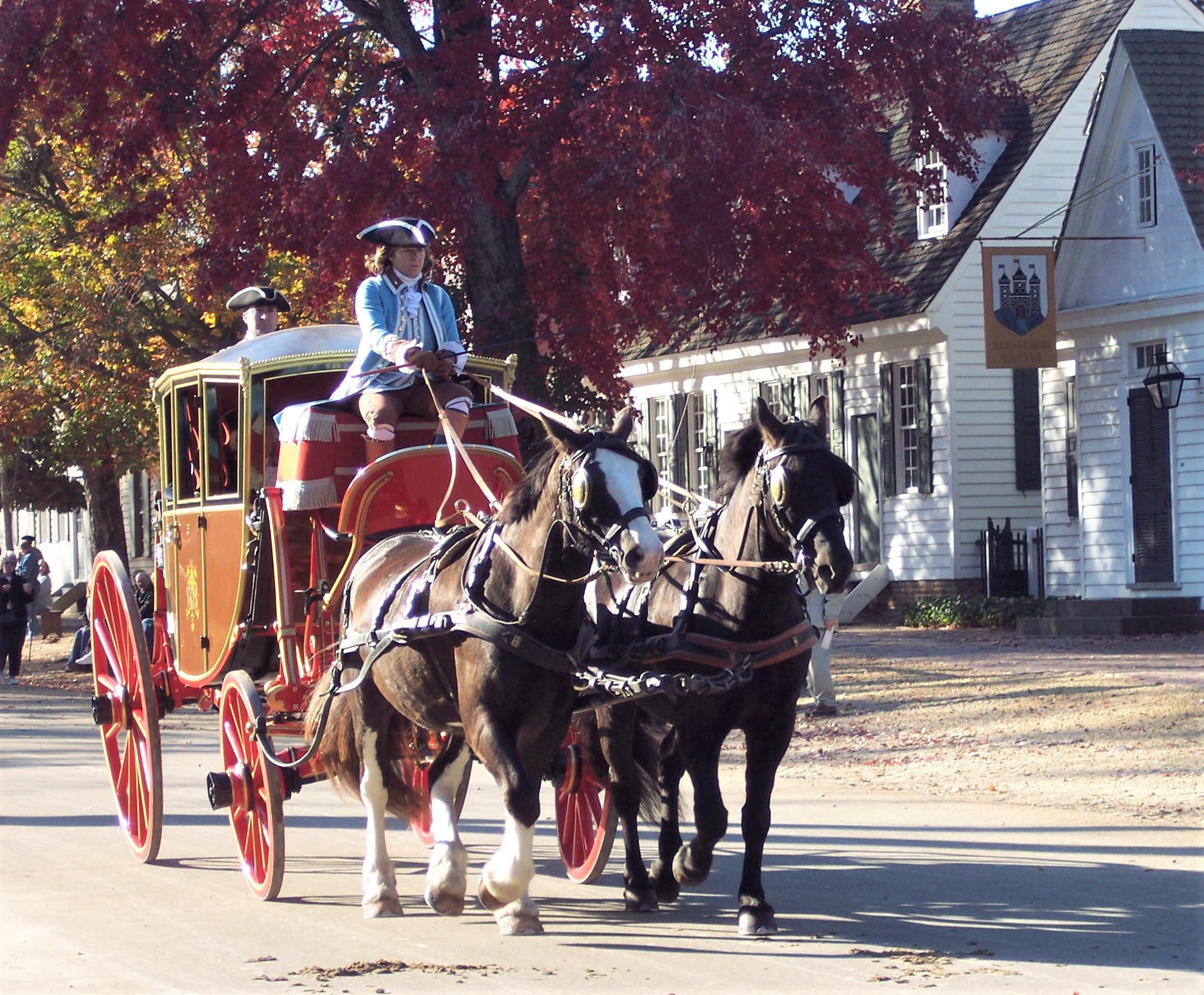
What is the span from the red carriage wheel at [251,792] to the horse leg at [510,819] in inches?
59.6

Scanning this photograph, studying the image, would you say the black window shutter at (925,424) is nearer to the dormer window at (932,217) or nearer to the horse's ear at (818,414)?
the dormer window at (932,217)

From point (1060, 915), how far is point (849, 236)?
12.0 meters

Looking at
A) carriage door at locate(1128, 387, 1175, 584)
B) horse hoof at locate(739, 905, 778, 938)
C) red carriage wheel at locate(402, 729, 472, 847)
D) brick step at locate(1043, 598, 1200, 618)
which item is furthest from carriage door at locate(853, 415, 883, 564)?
horse hoof at locate(739, 905, 778, 938)

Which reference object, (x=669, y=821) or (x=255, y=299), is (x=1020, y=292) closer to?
(x=255, y=299)

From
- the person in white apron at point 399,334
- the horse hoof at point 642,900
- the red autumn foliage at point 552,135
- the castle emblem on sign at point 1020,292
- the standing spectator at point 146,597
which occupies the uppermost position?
the red autumn foliage at point 552,135

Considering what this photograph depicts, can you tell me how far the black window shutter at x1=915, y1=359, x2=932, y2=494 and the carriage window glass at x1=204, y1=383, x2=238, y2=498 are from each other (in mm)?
16766

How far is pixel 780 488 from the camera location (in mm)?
7055

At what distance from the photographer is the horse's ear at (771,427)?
717 centimetres

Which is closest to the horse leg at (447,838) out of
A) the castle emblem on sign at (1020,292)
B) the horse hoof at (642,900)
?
the horse hoof at (642,900)

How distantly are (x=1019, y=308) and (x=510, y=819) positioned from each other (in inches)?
633

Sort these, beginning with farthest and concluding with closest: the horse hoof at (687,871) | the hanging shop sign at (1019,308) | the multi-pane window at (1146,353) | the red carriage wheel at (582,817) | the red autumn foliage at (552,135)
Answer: the multi-pane window at (1146,353) → the hanging shop sign at (1019,308) → the red autumn foliage at (552,135) → the red carriage wheel at (582,817) → the horse hoof at (687,871)

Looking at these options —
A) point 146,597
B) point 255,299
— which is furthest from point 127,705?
point 146,597

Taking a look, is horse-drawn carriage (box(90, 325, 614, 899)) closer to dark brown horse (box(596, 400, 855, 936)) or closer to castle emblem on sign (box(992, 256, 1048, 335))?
dark brown horse (box(596, 400, 855, 936))

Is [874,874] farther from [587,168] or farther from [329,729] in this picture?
[587,168]
